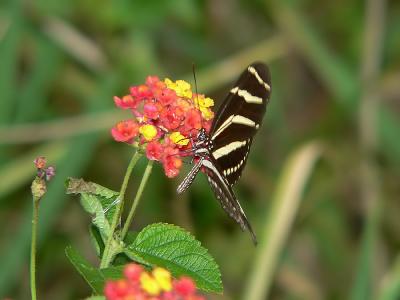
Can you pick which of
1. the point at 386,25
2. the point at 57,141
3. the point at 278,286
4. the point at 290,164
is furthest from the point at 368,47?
the point at 57,141

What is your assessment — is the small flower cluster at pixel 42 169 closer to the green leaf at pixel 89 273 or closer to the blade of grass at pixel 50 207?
the green leaf at pixel 89 273

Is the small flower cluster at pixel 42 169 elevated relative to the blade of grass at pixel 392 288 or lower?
elevated

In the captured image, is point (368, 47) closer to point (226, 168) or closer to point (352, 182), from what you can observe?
point (352, 182)

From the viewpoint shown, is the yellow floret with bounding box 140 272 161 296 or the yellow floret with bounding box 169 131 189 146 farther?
the yellow floret with bounding box 169 131 189 146

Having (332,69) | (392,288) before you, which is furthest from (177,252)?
(332,69)

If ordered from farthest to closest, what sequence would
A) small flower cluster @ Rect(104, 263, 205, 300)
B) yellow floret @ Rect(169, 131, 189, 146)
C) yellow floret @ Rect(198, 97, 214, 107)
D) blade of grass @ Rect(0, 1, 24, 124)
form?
1. blade of grass @ Rect(0, 1, 24, 124)
2. yellow floret @ Rect(198, 97, 214, 107)
3. yellow floret @ Rect(169, 131, 189, 146)
4. small flower cluster @ Rect(104, 263, 205, 300)

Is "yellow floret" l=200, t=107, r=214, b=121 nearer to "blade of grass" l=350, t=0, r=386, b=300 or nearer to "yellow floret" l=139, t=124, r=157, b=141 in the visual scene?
"yellow floret" l=139, t=124, r=157, b=141

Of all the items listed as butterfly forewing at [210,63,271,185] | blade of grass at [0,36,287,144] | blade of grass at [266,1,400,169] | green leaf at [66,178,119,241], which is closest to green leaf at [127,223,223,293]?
green leaf at [66,178,119,241]

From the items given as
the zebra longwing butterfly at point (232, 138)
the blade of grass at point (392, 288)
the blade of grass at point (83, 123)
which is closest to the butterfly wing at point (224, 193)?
the zebra longwing butterfly at point (232, 138)
